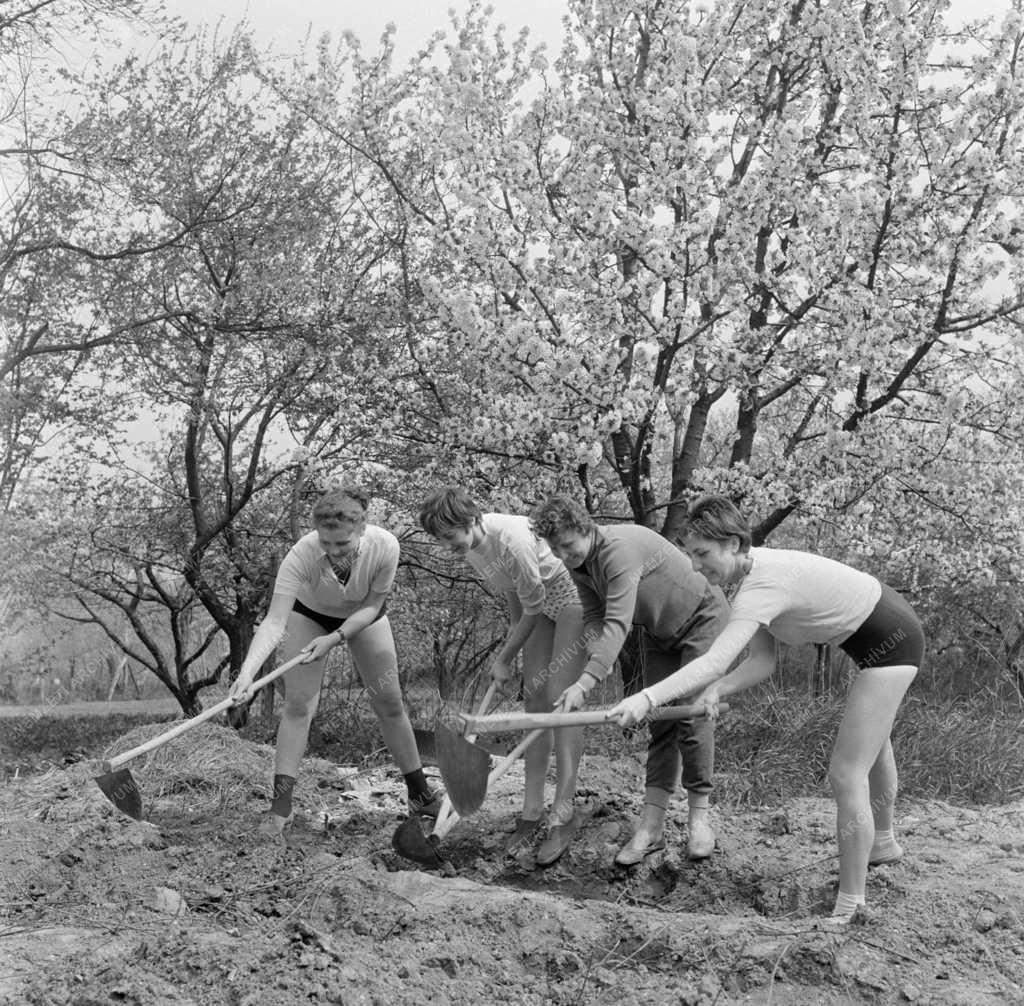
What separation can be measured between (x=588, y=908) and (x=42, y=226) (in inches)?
374

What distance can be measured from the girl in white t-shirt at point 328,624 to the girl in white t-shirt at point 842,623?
5.42ft

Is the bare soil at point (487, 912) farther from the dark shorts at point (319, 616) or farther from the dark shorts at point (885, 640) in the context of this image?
the dark shorts at point (319, 616)

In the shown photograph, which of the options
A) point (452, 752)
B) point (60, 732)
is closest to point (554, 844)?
point (452, 752)

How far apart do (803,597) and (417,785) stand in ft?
8.24

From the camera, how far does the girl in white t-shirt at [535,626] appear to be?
467cm

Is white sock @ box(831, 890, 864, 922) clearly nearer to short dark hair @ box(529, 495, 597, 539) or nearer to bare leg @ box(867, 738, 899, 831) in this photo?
bare leg @ box(867, 738, 899, 831)

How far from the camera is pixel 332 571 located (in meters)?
5.11

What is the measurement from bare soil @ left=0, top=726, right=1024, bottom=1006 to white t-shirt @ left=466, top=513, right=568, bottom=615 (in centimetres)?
124

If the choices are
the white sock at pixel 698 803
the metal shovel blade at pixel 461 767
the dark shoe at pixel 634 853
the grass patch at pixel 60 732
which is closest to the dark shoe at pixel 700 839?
the white sock at pixel 698 803

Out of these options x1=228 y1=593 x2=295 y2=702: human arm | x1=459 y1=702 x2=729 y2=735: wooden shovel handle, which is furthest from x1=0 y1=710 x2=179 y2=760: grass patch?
x1=459 y1=702 x2=729 y2=735: wooden shovel handle

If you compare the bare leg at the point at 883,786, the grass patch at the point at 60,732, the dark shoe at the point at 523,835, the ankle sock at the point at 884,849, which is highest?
the bare leg at the point at 883,786

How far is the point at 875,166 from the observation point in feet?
27.5

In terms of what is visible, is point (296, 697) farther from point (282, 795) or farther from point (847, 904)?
point (847, 904)

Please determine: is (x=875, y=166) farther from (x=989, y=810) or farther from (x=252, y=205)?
(x=252, y=205)
